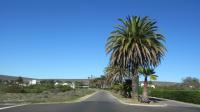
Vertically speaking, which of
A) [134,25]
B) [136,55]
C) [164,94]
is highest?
[134,25]

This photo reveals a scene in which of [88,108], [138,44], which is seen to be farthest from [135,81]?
[88,108]

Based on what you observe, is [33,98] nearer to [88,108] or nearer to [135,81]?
[135,81]

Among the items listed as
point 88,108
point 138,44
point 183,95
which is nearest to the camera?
point 88,108

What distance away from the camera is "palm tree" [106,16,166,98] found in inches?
1901

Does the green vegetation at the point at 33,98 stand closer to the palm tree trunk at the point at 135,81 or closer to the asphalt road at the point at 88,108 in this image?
the asphalt road at the point at 88,108

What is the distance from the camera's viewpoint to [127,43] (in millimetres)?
48312

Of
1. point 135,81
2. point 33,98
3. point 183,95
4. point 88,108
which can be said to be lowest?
point 88,108

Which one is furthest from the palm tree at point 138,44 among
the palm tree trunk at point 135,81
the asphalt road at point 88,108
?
the asphalt road at point 88,108

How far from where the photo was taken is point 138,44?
1916 inches

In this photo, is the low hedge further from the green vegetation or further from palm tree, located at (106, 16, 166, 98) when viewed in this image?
the green vegetation

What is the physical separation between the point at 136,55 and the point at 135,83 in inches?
194

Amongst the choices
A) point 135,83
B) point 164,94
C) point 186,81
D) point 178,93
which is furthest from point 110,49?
point 186,81

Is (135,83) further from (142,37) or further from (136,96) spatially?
(142,37)

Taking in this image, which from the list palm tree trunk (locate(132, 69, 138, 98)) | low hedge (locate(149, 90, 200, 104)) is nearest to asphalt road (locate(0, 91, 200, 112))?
palm tree trunk (locate(132, 69, 138, 98))
